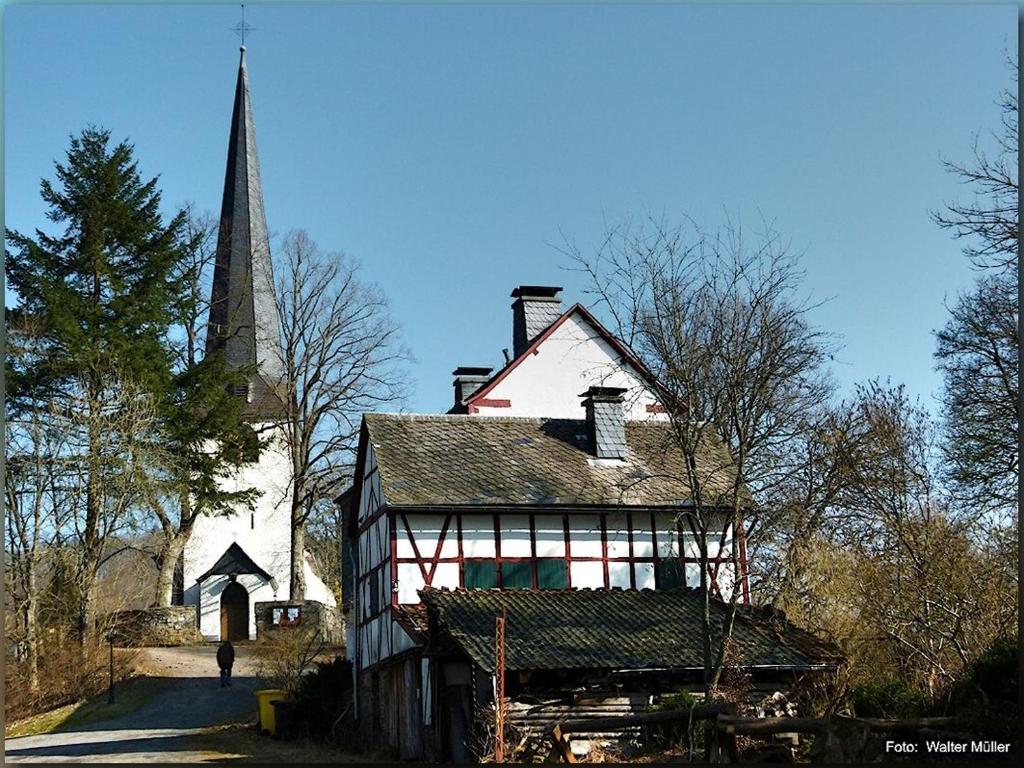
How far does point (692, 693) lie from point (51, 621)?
20.9 metres

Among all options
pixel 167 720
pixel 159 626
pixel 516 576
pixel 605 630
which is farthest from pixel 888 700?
pixel 159 626

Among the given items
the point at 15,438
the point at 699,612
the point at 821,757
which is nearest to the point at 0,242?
the point at 821,757

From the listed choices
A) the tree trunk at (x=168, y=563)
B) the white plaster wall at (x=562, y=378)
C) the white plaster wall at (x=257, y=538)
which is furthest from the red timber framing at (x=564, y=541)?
the white plaster wall at (x=257, y=538)

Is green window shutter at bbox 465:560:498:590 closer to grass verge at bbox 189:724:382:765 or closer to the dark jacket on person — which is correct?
grass verge at bbox 189:724:382:765

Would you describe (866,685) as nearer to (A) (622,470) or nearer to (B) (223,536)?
(A) (622,470)

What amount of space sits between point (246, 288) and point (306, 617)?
1414cm

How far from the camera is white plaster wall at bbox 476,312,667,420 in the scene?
36.3 m

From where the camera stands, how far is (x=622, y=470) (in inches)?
1119

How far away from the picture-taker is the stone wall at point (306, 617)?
4262 centimetres

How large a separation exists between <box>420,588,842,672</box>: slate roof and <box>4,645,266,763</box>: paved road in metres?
5.63

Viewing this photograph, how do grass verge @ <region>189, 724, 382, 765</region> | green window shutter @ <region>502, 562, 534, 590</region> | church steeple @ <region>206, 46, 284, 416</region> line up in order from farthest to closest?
church steeple @ <region>206, 46, 284, 416</region> → green window shutter @ <region>502, 562, 534, 590</region> → grass verge @ <region>189, 724, 382, 765</region>

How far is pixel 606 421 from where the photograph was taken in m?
29.2

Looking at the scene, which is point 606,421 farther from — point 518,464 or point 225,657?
point 225,657

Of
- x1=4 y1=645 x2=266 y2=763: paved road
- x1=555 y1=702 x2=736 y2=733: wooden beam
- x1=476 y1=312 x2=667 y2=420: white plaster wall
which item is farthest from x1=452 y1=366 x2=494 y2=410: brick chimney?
x1=555 y1=702 x2=736 y2=733: wooden beam
